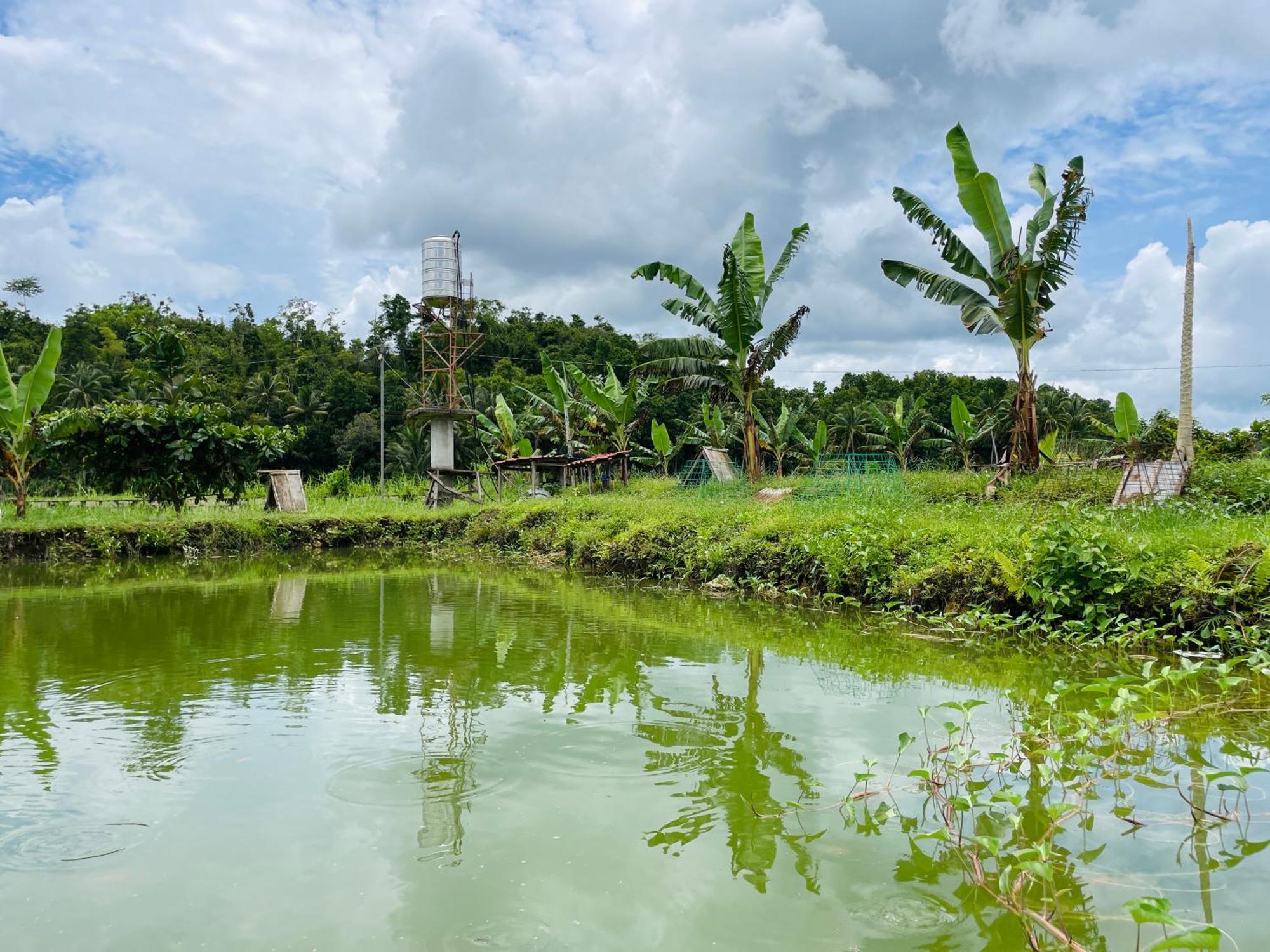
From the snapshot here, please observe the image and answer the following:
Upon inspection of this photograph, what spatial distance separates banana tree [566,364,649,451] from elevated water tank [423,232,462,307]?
4162mm

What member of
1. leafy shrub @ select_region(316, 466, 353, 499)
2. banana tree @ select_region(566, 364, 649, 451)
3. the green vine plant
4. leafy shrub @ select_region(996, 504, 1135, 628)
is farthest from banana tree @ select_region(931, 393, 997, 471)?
leafy shrub @ select_region(316, 466, 353, 499)

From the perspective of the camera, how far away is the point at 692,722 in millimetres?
4172

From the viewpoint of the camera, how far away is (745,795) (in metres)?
3.18

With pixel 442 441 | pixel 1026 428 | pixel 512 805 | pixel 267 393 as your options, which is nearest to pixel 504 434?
pixel 442 441

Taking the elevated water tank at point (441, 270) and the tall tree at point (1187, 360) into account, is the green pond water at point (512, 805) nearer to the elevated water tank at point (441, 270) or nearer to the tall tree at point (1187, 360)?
the tall tree at point (1187, 360)

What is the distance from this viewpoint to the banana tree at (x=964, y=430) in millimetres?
20500

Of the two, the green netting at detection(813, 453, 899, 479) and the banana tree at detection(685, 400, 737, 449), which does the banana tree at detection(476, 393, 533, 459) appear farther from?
the green netting at detection(813, 453, 899, 479)

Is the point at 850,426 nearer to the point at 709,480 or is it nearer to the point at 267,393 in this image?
the point at 709,480

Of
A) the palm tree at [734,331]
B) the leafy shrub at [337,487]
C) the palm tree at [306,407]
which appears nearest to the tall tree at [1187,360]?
the palm tree at [734,331]

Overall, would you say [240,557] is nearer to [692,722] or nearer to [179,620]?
[179,620]

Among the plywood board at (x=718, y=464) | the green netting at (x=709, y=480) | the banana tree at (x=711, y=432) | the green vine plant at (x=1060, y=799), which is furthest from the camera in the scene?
the banana tree at (x=711, y=432)

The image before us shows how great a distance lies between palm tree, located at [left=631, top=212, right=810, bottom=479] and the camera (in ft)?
49.3

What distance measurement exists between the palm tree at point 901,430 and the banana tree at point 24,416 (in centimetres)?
1885

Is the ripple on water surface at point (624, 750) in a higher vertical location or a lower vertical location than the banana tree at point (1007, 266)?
lower
